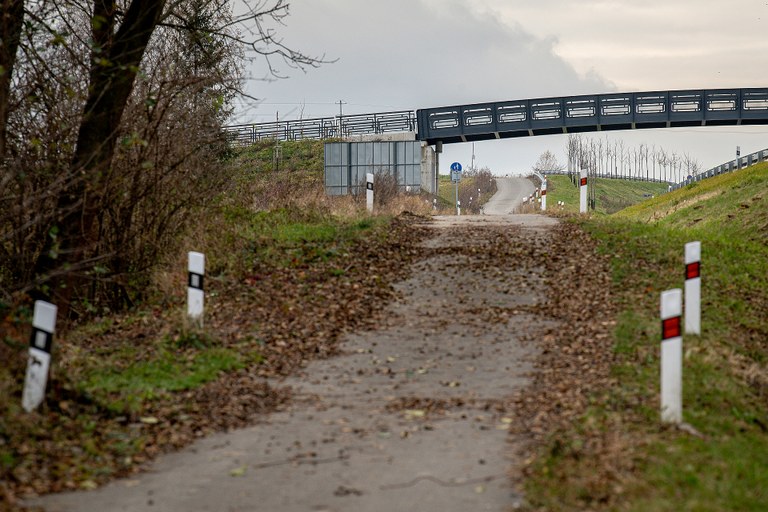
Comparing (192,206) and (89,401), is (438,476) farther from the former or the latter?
(192,206)

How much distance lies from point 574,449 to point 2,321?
5932 mm

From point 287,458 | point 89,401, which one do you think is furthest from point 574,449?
point 89,401

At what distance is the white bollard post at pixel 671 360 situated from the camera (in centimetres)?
912

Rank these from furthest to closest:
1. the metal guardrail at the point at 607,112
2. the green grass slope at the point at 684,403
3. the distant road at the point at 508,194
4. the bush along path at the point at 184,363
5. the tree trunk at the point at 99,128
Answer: the distant road at the point at 508,194, the metal guardrail at the point at 607,112, the tree trunk at the point at 99,128, the bush along path at the point at 184,363, the green grass slope at the point at 684,403

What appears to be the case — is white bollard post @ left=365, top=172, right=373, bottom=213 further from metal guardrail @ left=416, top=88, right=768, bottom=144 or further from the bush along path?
metal guardrail @ left=416, top=88, right=768, bottom=144

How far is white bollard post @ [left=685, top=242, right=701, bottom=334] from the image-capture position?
1232 cm

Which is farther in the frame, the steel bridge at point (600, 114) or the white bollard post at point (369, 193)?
the steel bridge at point (600, 114)

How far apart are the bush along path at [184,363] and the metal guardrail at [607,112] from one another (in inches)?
1489

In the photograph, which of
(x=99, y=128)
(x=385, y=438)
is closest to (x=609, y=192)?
(x=99, y=128)

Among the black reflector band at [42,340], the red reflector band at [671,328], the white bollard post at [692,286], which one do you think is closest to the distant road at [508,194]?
the white bollard post at [692,286]

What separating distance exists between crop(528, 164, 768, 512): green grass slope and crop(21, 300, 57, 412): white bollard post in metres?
4.47

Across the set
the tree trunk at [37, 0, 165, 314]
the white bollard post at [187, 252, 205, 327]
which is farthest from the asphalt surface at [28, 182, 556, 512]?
the tree trunk at [37, 0, 165, 314]

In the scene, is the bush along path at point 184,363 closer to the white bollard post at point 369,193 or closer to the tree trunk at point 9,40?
the tree trunk at point 9,40

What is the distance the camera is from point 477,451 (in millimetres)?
8414
